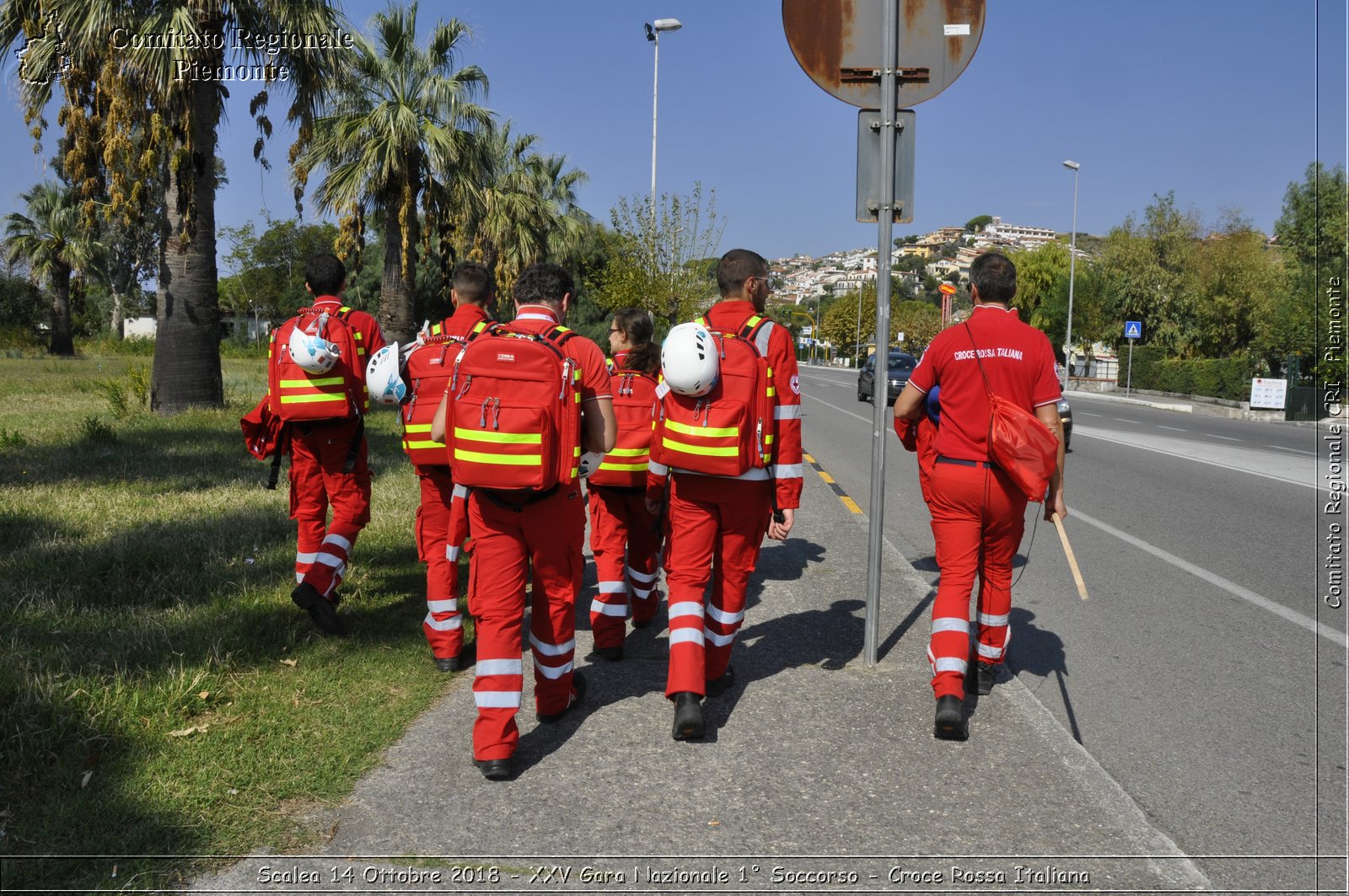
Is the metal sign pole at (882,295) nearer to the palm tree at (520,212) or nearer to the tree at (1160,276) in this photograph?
the palm tree at (520,212)

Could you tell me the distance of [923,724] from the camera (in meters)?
4.42

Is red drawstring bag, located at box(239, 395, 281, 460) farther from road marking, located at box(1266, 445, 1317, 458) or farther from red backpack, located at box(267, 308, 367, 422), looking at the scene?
road marking, located at box(1266, 445, 1317, 458)

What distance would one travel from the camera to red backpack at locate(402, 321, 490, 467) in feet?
16.9

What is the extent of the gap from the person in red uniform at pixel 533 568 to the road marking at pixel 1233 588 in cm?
475

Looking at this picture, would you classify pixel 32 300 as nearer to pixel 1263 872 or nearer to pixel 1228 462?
pixel 1228 462

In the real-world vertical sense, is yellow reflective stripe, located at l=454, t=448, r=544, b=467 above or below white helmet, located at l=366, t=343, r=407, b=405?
below

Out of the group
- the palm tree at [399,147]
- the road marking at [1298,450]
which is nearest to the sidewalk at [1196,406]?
the road marking at [1298,450]

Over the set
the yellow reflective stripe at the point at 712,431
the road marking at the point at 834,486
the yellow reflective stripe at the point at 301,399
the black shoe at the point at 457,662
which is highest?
the yellow reflective stripe at the point at 301,399

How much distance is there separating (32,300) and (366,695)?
64.4 metres

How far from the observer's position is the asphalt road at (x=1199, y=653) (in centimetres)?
384

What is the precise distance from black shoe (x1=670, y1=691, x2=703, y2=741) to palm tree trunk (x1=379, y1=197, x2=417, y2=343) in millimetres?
17895

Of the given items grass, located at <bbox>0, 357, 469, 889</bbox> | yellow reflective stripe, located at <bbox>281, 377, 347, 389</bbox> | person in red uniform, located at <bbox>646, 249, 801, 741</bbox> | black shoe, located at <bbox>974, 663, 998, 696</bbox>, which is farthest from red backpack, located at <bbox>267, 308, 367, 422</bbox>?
black shoe, located at <bbox>974, 663, 998, 696</bbox>

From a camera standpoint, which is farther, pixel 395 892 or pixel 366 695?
pixel 366 695

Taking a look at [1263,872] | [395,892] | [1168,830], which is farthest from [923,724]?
[395,892]
